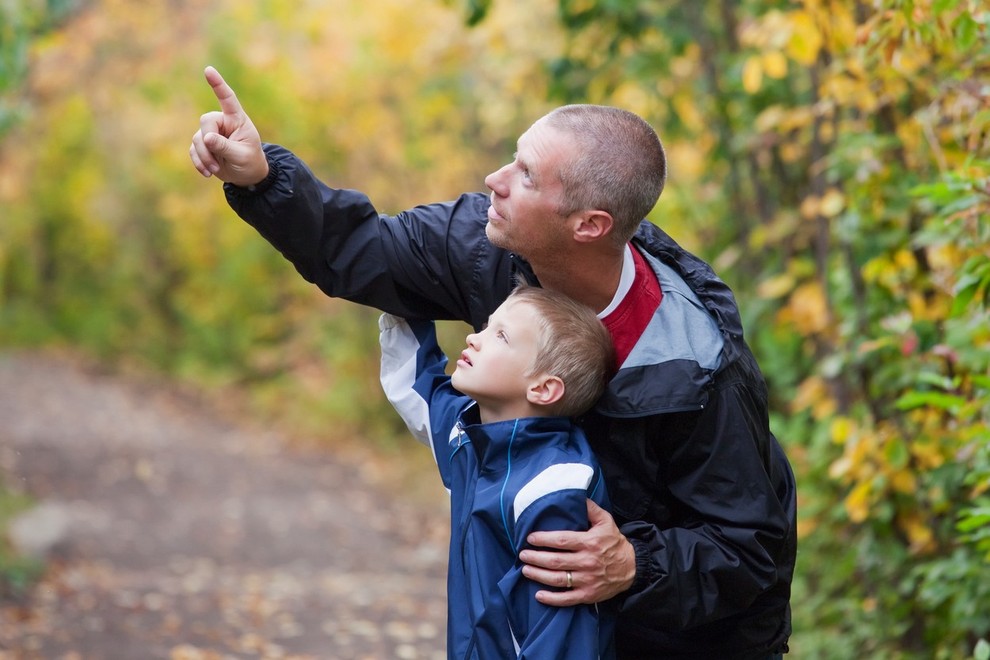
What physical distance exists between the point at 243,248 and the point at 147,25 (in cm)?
429

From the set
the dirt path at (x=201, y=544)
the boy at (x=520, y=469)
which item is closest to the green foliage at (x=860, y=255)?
the boy at (x=520, y=469)

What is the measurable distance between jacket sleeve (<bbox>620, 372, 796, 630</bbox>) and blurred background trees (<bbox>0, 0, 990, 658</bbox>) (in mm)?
885

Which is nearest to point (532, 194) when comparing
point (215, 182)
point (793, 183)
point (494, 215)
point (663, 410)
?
point (494, 215)

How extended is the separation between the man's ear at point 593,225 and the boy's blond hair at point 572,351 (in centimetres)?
15

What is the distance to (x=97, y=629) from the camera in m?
6.33

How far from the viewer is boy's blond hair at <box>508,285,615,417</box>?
2.33 meters

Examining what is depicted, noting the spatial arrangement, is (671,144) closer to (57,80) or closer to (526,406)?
(526,406)

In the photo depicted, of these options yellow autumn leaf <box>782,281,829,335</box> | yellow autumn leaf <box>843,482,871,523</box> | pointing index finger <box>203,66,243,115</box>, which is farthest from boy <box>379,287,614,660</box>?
yellow autumn leaf <box>782,281,829,335</box>

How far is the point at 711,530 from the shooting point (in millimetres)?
2281

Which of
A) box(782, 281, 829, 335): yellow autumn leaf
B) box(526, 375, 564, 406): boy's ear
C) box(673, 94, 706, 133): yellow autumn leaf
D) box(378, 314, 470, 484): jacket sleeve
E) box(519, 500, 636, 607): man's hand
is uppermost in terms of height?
box(673, 94, 706, 133): yellow autumn leaf

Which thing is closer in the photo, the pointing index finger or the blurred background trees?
the pointing index finger

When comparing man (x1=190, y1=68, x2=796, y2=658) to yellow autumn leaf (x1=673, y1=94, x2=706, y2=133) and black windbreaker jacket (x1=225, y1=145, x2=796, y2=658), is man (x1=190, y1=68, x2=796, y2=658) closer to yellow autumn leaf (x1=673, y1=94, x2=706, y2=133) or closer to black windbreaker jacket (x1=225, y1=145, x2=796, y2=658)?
black windbreaker jacket (x1=225, y1=145, x2=796, y2=658)

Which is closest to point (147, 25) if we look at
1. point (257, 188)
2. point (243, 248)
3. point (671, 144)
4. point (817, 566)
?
point (243, 248)

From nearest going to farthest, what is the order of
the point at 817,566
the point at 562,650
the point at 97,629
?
the point at 562,650 → the point at 817,566 → the point at 97,629
